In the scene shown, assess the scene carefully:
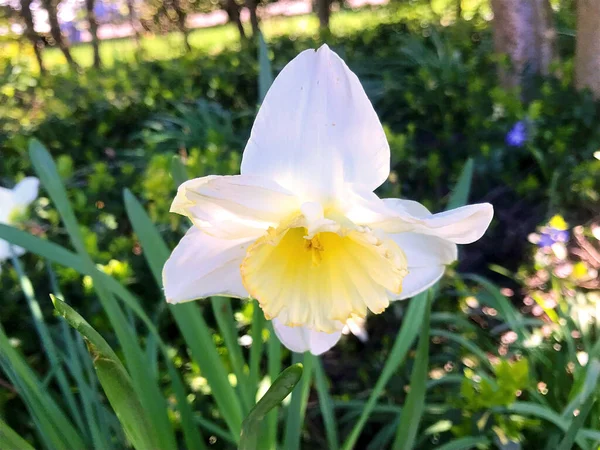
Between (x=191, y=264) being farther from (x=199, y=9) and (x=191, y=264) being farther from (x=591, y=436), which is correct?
(x=199, y=9)

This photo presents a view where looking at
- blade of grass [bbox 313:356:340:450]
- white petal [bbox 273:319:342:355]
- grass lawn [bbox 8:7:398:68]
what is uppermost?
grass lawn [bbox 8:7:398:68]

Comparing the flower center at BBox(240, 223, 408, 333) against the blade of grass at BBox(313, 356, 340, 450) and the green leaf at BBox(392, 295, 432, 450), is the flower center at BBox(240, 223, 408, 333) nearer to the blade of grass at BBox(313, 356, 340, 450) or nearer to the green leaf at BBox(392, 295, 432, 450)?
the green leaf at BBox(392, 295, 432, 450)

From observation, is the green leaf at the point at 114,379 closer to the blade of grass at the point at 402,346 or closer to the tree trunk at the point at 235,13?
the blade of grass at the point at 402,346

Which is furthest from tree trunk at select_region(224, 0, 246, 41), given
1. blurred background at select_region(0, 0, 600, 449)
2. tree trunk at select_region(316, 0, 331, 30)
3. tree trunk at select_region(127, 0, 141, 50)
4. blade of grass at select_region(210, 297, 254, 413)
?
blade of grass at select_region(210, 297, 254, 413)

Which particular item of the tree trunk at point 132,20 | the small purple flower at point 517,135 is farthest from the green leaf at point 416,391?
the tree trunk at point 132,20

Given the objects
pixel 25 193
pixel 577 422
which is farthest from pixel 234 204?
pixel 25 193

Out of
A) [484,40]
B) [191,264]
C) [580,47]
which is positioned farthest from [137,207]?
[484,40]
